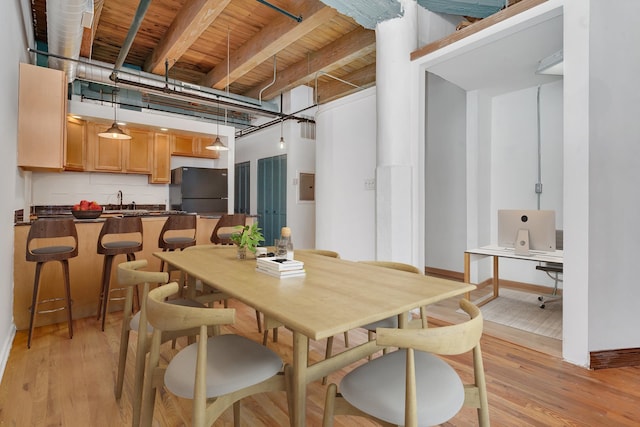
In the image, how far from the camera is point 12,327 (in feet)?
9.53

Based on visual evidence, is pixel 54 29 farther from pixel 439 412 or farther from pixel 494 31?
pixel 439 412

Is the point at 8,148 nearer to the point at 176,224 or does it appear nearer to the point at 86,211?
the point at 86,211

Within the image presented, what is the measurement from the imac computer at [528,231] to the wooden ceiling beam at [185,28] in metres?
3.67

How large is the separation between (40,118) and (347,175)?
3.47 meters

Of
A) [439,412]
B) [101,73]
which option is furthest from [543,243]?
[101,73]

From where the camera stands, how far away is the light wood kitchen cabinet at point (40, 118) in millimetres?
3129

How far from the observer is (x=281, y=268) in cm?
171

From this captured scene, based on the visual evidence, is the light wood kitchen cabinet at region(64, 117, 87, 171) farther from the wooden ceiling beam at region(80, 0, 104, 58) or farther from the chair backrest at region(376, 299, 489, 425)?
the chair backrest at region(376, 299, 489, 425)

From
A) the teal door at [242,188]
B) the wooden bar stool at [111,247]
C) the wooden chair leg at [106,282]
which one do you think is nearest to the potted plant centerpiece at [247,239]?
the wooden bar stool at [111,247]

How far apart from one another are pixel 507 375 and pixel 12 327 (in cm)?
403

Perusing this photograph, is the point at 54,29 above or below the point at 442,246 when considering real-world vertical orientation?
above

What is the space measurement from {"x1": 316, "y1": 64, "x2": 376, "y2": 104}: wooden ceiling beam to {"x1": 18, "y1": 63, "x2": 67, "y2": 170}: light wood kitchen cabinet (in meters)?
3.58

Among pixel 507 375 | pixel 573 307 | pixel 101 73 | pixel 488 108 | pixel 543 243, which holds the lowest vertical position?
pixel 507 375

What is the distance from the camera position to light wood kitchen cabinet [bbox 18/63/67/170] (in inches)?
123
